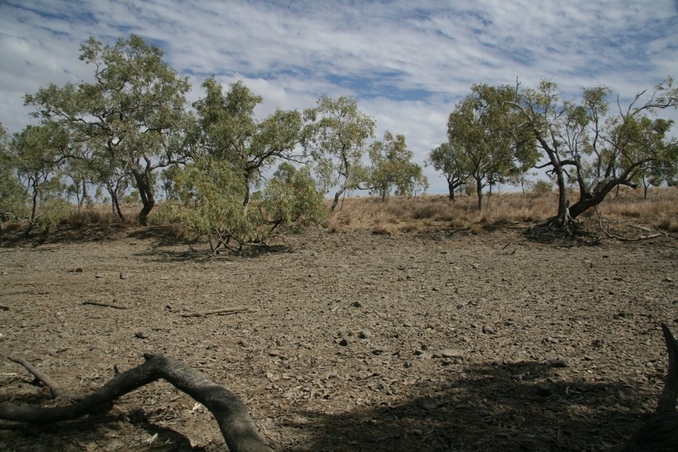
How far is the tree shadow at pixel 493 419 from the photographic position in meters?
2.55

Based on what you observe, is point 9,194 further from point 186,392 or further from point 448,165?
point 448,165

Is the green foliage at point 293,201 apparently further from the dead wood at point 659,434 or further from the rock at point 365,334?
the dead wood at point 659,434

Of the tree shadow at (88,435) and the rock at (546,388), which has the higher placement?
the rock at (546,388)

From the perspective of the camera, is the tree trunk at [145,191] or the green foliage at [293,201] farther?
Result: the tree trunk at [145,191]

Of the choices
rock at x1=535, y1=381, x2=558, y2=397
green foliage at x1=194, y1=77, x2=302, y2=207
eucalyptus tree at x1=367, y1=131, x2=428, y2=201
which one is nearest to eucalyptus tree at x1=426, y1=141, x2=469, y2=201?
eucalyptus tree at x1=367, y1=131, x2=428, y2=201

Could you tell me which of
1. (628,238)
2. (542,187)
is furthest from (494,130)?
(542,187)

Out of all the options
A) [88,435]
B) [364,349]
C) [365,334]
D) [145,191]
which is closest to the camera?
[88,435]

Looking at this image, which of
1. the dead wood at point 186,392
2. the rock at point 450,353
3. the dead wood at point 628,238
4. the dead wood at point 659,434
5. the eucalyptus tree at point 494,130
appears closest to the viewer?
the dead wood at point 659,434

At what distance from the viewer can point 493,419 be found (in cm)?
282

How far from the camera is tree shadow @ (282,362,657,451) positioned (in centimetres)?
255

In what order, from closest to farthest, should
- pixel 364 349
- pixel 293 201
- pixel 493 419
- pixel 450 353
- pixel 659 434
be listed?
pixel 659 434, pixel 493 419, pixel 450 353, pixel 364 349, pixel 293 201

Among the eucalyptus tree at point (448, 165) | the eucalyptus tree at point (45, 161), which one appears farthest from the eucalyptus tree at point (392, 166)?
the eucalyptus tree at point (45, 161)

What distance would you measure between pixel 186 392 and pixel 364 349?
6.98 feet

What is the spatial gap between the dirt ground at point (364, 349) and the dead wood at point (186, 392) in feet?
0.37
